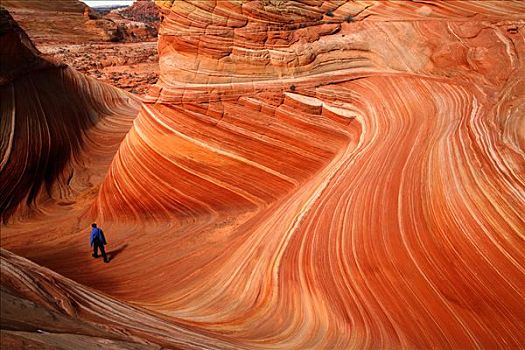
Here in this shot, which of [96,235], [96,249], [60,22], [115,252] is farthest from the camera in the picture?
[60,22]

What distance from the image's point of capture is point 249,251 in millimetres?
6156

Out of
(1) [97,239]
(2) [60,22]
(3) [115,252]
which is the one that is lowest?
(3) [115,252]

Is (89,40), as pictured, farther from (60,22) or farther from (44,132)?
(44,132)

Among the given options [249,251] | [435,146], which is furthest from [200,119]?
[435,146]

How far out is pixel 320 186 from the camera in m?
6.46

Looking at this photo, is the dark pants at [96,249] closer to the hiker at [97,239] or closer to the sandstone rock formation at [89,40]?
the hiker at [97,239]

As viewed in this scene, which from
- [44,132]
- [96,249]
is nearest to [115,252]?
[96,249]

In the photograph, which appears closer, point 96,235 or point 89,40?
point 96,235

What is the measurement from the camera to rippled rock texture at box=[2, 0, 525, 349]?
445cm

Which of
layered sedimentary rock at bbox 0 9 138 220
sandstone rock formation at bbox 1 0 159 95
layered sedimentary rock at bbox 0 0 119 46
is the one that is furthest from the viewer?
layered sedimentary rock at bbox 0 0 119 46

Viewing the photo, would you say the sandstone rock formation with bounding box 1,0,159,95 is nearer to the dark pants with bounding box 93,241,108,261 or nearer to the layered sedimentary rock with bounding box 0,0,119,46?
the layered sedimentary rock with bounding box 0,0,119,46

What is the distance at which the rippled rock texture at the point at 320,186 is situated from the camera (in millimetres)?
4453

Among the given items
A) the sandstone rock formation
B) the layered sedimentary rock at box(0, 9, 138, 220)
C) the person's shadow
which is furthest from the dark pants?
the sandstone rock formation

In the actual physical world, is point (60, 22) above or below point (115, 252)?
above
